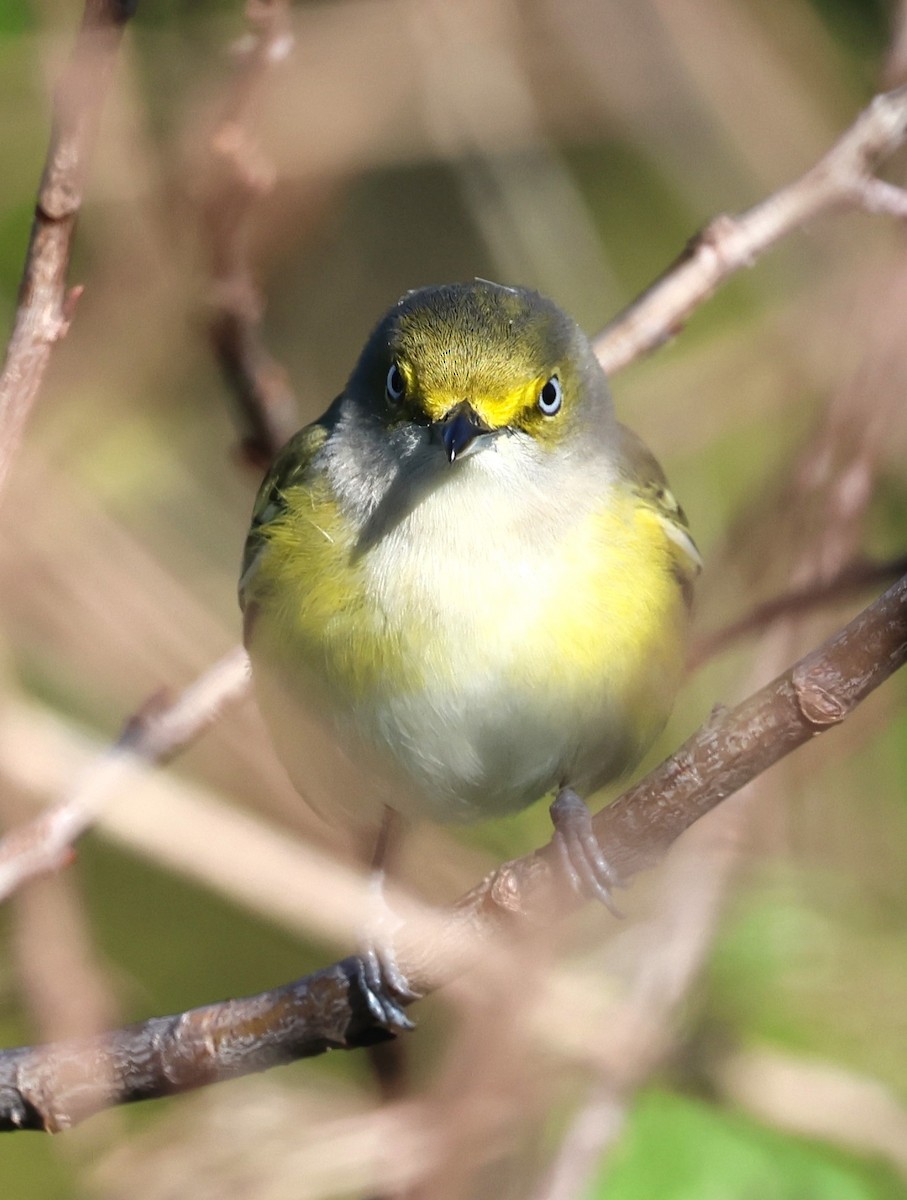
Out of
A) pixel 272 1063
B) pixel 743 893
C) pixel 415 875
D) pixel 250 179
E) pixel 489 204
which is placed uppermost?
pixel 489 204

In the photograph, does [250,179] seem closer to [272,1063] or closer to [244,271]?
[244,271]

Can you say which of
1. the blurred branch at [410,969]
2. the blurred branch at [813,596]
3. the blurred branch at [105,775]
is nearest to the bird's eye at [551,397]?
the blurred branch at [813,596]

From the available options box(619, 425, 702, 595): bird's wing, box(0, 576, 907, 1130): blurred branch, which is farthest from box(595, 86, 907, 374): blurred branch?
box(0, 576, 907, 1130): blurred branch

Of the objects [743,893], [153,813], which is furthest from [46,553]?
[743,893]

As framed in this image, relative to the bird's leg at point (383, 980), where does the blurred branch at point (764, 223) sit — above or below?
above

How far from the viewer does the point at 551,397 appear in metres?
3.42

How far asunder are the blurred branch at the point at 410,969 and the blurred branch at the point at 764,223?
1.47 metres

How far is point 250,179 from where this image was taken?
327 centimetres

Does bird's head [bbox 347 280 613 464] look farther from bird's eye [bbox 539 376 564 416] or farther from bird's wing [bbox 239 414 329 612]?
bird's wing [bbox 239 414 329 612]

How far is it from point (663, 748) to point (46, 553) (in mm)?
2222

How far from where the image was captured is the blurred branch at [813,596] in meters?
2.56

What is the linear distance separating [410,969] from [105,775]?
67cm

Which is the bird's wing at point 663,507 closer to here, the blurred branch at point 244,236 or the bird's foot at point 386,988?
the blurred branch at point 244,236

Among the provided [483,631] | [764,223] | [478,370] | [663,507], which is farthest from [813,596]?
[764,223]
